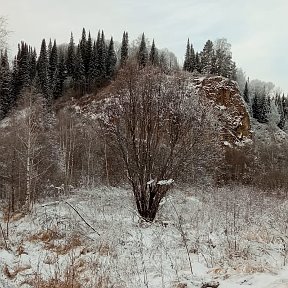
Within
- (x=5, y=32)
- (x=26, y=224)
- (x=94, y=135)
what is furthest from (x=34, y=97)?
(x=94, y=135)

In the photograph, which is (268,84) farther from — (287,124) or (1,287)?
(1,287)

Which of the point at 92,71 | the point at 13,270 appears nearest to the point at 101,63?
the point at 92,71

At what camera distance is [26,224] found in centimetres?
1299

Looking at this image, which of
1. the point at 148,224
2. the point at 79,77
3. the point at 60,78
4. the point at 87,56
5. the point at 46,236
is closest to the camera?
the point at 148,224

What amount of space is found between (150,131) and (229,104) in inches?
1656

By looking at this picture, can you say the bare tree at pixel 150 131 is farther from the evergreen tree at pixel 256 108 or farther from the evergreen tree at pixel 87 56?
the evergreen tree at pixel 256 108

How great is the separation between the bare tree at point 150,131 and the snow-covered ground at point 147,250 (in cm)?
105

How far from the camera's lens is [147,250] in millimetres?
8125

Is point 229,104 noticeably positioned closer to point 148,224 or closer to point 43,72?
point 43,72

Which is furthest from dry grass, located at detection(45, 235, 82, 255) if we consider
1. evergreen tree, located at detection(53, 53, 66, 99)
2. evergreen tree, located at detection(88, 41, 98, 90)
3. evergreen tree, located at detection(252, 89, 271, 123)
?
evergreen tree, located at detection(252, 89, 271, 123)

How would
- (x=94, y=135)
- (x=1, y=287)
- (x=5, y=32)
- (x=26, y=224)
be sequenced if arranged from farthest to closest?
(x=94, y=135), (x=5, y=32), (x=26, y=224), (x=1, y=287)

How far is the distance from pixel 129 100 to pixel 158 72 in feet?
4.04

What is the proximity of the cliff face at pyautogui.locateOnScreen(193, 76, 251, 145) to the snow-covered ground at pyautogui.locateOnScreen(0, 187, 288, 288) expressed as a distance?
36.8 meters

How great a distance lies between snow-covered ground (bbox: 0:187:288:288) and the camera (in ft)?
20.1
